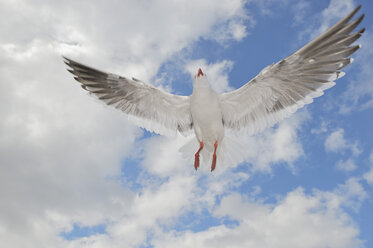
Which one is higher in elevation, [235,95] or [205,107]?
[235,95]

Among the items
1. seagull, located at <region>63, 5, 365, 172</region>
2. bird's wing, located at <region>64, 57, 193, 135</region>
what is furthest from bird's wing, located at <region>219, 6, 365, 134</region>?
bird's wing, located at <region>64, 57, 193, 135</region>

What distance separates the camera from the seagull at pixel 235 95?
314 inches

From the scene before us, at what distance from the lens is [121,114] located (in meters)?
9.93

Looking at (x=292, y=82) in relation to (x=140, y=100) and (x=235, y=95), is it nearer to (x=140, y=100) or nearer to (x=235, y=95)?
(x=235, y=95)

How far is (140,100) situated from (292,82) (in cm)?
397

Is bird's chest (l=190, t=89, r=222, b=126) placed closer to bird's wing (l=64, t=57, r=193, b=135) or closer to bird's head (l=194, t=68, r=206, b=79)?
bird's head (l=194, t=68, r=206, b=79)

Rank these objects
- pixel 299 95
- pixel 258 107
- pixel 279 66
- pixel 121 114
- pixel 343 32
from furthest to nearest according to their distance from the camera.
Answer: pixel 121 114 < pixel 258 107 < pixel 299 95 < pixel 279 66 < pixel 343 32

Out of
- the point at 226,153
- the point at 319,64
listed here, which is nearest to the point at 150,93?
the point at 226,153

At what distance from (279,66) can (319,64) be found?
948 mm

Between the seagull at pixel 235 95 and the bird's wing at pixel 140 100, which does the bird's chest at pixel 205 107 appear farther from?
the bird's wing at pixel 140 100

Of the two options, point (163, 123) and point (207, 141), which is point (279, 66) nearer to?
point (207, 141)

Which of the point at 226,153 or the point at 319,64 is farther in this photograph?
the point at 226,153

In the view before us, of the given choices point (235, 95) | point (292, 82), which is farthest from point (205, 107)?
point (292, 82)

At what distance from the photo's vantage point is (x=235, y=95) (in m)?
8.97
